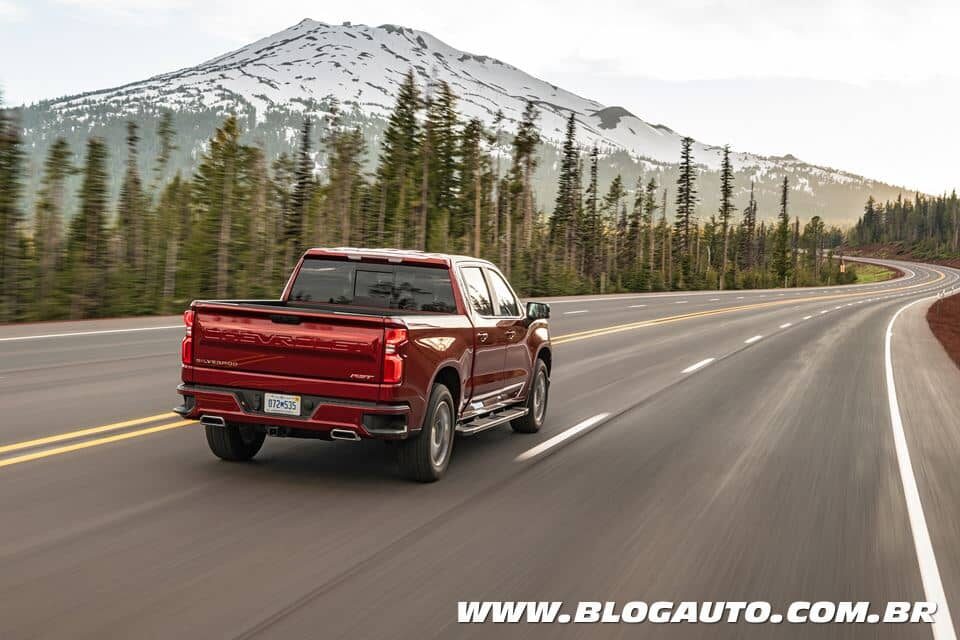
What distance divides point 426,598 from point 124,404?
6770mm

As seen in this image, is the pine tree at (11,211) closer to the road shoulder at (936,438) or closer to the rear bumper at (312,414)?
the rear bumper at (312,414)

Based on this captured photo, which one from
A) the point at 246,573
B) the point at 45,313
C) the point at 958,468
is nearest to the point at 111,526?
the point at 246,573

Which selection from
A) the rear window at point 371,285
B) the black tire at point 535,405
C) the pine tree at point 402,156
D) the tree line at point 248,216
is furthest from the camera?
the pine tree at point 402,156

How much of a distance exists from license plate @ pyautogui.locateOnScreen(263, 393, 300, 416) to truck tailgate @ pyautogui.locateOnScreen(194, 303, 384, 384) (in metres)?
0.16

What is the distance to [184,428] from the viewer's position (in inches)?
360

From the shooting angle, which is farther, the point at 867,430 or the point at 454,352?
the point at 867,430

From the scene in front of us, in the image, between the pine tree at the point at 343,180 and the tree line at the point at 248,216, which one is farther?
the pine tree at the point at 343,180

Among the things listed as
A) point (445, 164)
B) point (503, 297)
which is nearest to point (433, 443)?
point (503, 297)

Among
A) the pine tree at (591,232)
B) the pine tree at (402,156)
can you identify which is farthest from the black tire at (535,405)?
the pine tree at (591,232)

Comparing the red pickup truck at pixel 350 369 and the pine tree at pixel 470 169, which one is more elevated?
the pine tree at pixel 470 169

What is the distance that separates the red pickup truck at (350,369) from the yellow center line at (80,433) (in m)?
1.50

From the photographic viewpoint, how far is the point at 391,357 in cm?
677

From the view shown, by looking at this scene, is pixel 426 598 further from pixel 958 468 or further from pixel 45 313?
pixel 45 313

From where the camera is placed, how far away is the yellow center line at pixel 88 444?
7.30m
